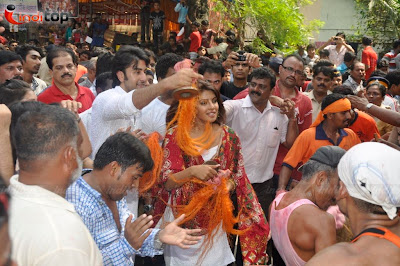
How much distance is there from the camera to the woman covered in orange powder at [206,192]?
3.41 meters

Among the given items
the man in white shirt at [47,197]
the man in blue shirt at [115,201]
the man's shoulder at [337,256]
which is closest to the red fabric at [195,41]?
the man in blue shirt at [115,201]

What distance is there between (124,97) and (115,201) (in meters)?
0.84

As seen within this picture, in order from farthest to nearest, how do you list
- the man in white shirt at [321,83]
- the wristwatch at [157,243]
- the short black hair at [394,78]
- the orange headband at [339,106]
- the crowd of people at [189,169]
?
the short black hair at [394,78]
the man in white shirt at [321,83]
the orange headband at [339,106]
the wristwatch at [157,243]
the crowd of people at [189,169]

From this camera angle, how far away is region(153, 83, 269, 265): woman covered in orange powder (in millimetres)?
3410

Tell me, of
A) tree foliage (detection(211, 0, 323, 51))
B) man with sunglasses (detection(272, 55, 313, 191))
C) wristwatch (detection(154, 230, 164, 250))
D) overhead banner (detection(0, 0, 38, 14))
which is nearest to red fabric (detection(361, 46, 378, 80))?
tree foliage (detection(211, 0, 323, 51))

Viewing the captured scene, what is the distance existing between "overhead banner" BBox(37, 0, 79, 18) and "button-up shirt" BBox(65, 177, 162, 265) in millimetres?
14942

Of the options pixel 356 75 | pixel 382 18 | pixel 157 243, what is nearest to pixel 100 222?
pixel 157 243

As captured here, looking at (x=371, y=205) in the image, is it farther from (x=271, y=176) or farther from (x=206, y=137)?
(x=271, y=176)

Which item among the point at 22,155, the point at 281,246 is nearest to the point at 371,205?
the point at 281,246

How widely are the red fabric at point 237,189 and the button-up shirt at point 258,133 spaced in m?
0.94

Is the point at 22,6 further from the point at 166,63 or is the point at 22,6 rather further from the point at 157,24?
the point at 166,63

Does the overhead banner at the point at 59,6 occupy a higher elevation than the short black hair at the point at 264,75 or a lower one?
lower

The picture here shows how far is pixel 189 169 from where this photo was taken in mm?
3287

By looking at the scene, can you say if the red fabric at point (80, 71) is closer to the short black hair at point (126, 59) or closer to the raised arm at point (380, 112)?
the short black hair at point (126, 59)
